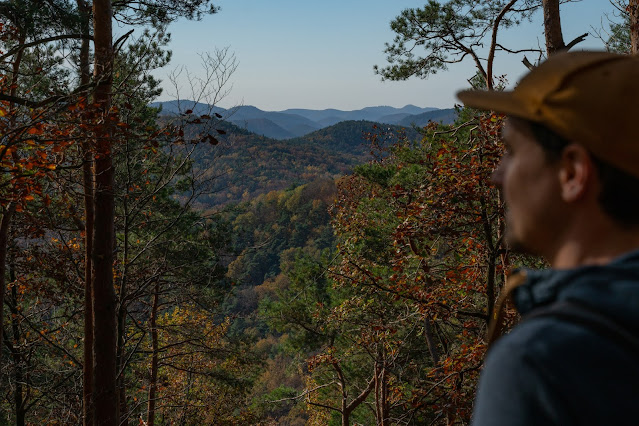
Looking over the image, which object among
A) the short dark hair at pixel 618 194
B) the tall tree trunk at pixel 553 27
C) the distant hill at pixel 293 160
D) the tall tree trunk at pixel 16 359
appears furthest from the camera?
the distant hill at pixel 293 160

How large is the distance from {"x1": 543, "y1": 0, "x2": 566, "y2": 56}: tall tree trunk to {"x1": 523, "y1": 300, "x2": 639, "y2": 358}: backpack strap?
4409mm

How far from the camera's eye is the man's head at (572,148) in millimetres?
703

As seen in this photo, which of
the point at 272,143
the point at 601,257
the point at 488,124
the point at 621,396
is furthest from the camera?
the point at 272,143

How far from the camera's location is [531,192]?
797mm

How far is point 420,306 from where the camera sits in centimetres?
585

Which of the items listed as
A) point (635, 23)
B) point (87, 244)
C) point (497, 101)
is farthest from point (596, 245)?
point (87, 244)

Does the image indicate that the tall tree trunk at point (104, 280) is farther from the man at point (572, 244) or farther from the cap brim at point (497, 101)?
the man at point (572, 244)

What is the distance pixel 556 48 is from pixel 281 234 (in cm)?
5826

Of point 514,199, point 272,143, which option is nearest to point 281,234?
point 272,143

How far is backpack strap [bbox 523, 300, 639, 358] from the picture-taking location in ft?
1.91

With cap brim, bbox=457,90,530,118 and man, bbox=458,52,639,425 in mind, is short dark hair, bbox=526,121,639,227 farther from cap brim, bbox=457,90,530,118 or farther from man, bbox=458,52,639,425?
cap brim, bbox=457,90,530,118

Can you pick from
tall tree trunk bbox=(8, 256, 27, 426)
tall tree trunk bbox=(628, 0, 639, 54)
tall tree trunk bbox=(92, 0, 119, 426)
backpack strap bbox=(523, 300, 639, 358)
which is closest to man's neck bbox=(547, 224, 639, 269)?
backpack strap bbox=(523, 300, 639, 358)

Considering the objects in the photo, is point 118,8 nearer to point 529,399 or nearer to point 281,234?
point 529,399

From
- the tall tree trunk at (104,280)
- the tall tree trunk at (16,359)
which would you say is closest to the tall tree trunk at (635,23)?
the tall tree trunk at (104,280)
